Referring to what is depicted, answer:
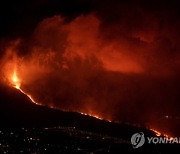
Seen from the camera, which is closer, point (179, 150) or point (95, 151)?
point (95, 151)

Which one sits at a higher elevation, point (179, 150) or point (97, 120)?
point (97, 120)

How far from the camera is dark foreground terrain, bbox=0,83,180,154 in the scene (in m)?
51.3

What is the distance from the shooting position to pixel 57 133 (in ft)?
197

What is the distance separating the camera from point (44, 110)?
7088 cm

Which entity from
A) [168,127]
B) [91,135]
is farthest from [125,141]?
[168,127]

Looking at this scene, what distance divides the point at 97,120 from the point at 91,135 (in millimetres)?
6564

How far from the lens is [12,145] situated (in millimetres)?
50000

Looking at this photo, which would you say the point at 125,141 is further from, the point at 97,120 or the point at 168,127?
the point at 168,127

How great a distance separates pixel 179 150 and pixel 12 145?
19.0 m

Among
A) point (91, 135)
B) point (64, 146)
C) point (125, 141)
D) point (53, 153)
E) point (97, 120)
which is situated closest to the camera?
point (53, 153)

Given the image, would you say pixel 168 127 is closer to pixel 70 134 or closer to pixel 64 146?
pixel 70 134

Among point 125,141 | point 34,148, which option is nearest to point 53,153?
point 34,148

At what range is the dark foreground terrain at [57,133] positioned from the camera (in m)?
51.3

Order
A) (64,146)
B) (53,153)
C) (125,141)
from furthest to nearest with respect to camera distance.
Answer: (125,141) → (64,146) → (53,153)
